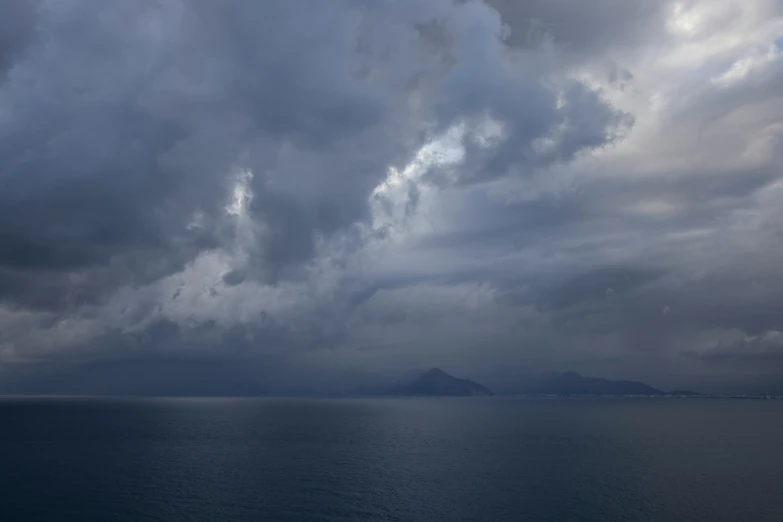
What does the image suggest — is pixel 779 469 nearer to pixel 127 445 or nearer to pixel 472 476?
pixel 472 476

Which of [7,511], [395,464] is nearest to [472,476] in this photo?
[395,464]

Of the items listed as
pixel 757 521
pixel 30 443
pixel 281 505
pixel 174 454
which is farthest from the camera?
pixel 30 443

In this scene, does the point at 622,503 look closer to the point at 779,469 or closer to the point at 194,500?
the point at 779,469

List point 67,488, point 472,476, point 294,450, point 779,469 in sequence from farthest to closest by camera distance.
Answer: point 294,450 → point 779,469 → point 472,476 → point 67,488

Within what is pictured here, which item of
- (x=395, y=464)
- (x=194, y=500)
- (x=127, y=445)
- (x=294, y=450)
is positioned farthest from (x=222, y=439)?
(x=194, y=500)

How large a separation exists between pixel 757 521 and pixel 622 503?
17.2 m

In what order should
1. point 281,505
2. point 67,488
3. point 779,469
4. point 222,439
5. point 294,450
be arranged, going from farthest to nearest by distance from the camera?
point 222,439 < point 294,450 < point 779,469 < point 67,488 < point 281,505

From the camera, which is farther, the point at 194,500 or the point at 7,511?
the point at 194,500

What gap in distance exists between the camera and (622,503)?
81.4 m

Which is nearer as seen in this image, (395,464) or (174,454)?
(395,464)

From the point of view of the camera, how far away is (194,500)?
81812 millimetres

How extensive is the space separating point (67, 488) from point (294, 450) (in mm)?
59545

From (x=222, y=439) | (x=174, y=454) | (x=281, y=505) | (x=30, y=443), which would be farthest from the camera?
(x=222, y=439)

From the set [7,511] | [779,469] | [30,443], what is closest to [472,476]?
[779,469]
